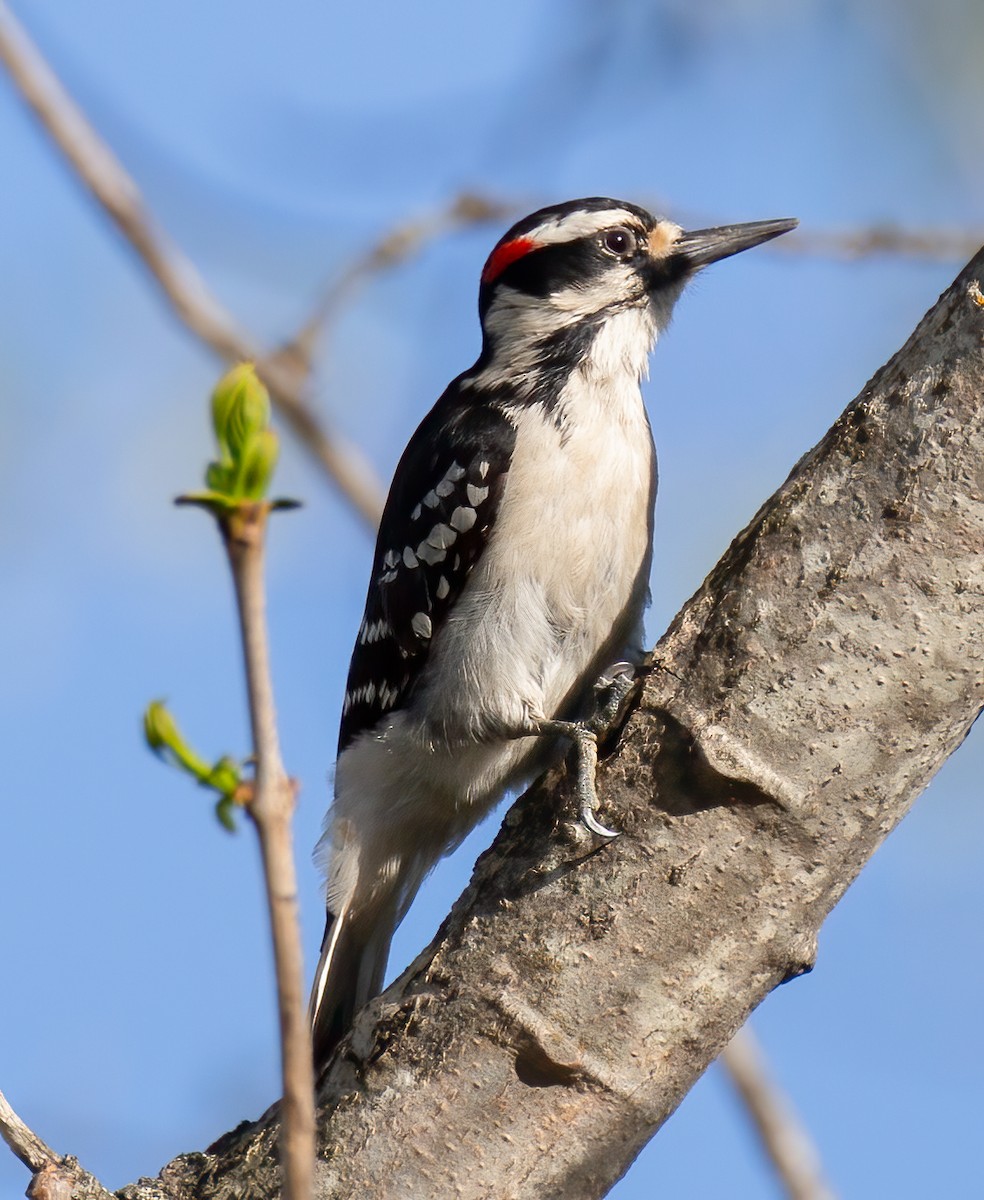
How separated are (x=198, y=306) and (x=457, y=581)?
1.52m

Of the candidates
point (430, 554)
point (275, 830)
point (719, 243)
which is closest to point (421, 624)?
point (430, 554)

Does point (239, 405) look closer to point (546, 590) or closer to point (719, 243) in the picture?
point (546, 590)

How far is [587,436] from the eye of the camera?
4.23 m

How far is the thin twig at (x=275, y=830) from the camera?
1025mm

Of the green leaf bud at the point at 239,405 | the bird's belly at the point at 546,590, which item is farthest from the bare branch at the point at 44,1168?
the green leaf bud at the point at 239,405

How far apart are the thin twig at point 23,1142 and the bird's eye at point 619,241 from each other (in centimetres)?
335

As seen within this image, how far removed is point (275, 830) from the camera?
44.2 inches

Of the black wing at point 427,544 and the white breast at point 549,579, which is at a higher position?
the black wing at point 427,544

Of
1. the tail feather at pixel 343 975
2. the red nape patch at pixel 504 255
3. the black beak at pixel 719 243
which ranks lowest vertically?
Result: the tail feather at pixel 343 975

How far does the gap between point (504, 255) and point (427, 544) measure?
1.31 m

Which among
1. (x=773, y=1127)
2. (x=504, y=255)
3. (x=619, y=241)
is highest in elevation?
(x=504, y=255)

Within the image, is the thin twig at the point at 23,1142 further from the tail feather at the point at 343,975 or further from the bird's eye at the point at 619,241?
the bird's eye at the point at 619,241

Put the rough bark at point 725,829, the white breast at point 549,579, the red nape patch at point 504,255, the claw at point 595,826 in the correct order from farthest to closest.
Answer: the red nape patch at point 504,255 < the white breast at point 549,579 < the claw at point 595,826 < the rough bark at point 725,829

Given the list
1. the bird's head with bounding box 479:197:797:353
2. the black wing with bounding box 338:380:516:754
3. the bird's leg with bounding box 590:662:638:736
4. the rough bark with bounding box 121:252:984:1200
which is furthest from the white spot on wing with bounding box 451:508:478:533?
the rough bark with bounding box 121:252:984:1200
